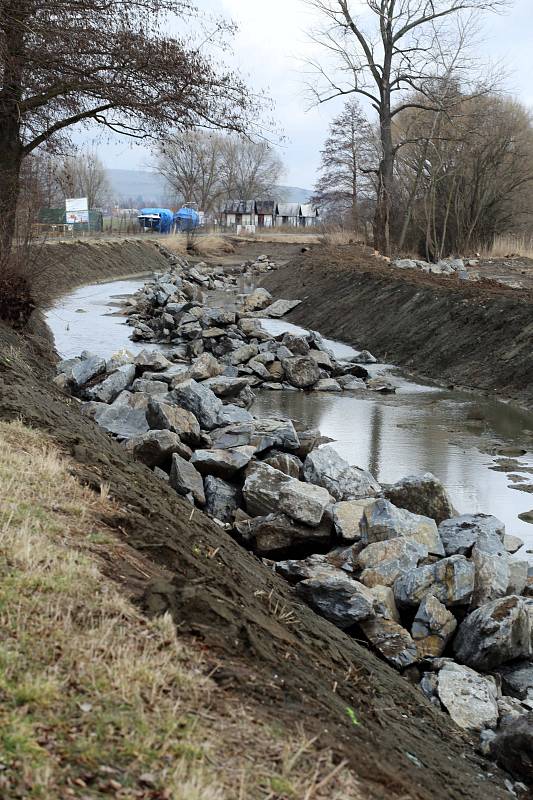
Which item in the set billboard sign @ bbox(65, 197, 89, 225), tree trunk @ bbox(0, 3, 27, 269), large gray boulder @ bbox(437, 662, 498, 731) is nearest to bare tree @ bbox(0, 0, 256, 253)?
tree trunk @ bbox(0, 3, 27, 269)

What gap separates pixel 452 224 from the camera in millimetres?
41344

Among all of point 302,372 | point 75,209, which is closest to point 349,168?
point 75,209

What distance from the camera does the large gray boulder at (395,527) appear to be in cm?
673

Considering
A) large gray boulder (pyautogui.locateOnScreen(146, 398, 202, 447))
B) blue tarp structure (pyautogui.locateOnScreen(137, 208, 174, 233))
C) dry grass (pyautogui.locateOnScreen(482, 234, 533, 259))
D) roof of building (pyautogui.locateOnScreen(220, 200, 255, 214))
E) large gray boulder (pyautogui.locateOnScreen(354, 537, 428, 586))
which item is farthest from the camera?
roof of building (pyautogui.locateOnScreen(220, 200, 255, 214))

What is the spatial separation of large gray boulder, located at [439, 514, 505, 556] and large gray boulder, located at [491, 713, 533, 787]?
8.90 ft

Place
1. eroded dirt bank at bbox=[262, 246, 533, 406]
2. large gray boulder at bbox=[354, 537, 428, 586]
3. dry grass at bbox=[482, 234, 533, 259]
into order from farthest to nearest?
dry grass at bbox=[482, 234, 533, 259] → eroded dirt bank at bbox=[262, 246, 533, 406] → large gray boulder at bbox=[354, 537, 428, 586]

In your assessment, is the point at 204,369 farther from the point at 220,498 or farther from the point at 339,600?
the point at 339,600

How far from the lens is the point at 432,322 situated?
19125 millimetres

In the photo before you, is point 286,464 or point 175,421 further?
point 175,421

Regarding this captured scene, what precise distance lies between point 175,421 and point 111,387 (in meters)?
3.51

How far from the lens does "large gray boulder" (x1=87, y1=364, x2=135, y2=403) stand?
12.3 metres

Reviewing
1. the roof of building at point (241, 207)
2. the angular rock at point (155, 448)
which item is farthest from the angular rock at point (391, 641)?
the roof of building at point (241, 207)

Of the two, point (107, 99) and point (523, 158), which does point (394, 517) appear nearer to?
point (107, 99)

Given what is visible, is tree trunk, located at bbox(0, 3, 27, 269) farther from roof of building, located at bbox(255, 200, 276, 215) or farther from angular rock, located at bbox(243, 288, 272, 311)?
roof of building, located at bbox(255, 200, 276, 215)
